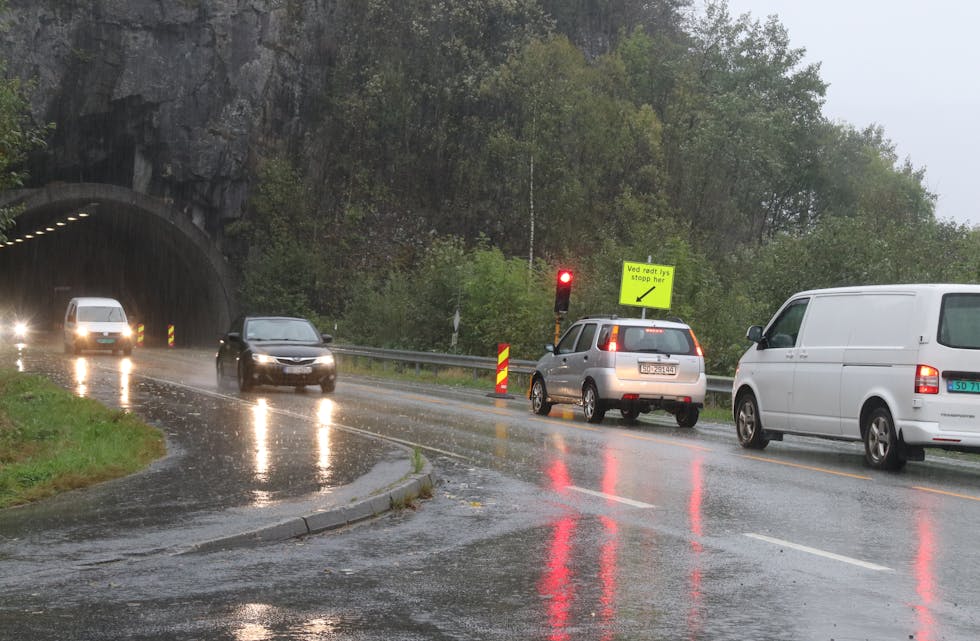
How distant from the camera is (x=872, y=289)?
15094mm

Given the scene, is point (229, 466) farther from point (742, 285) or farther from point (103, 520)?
point (742, 285)

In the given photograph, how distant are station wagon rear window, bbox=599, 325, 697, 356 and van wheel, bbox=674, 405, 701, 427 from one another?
96cm

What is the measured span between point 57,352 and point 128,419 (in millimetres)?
27860

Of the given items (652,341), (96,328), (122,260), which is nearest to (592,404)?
(652,341)

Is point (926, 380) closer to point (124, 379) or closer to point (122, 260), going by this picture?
point (124, 379)

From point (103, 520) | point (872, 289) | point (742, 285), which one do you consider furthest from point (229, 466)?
point (742, 285)

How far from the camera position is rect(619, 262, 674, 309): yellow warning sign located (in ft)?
101

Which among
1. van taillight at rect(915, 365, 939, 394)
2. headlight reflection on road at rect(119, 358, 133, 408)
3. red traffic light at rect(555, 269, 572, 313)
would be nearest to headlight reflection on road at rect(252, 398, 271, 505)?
headlight reflection on road at rect(119, 358, 133, 408)

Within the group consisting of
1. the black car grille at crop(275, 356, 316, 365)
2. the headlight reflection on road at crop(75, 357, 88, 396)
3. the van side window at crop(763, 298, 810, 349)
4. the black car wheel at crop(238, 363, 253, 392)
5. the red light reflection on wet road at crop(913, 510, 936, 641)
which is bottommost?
the red light reflection on wet road at crop(913, 510, 936, 641)

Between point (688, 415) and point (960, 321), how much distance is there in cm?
841

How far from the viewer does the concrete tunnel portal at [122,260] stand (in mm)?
50562

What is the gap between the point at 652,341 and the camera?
71.1 feet

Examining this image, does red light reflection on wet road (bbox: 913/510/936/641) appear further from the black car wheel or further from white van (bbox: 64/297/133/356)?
white van (bbox: 64/297/133/356)

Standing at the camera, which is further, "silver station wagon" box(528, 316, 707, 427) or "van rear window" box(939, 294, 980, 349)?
"silver station wagon" box(528, 316, 707, 427)
